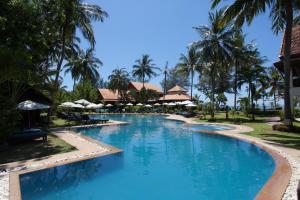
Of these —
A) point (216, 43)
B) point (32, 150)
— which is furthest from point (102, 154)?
point (216, 43)

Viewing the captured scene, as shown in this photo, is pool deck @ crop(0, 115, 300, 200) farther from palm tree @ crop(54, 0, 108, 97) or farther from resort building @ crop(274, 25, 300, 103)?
palm tree @ crop(54, 0, 108, 97)

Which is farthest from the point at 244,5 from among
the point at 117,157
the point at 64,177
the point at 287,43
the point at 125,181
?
the point at 64,177

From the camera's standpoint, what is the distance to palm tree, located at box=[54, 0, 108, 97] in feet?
70.6

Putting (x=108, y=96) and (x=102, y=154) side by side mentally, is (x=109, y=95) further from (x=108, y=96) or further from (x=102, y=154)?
(x=102, y=154)

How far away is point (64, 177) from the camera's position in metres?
8.25

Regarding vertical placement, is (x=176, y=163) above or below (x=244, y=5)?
below

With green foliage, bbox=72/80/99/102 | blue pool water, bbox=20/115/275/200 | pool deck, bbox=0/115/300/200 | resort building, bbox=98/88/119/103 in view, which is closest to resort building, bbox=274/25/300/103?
pool deck, bbox=0/115/300/200

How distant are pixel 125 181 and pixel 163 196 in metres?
1.70

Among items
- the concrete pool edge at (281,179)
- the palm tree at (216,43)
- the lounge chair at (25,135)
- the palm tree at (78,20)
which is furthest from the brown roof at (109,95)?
the concrete pool edge at (281,179)

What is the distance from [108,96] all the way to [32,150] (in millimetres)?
46414

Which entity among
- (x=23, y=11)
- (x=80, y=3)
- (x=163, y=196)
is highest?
(x=80, y=3)

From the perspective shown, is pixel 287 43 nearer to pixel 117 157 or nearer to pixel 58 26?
pixel 117 157

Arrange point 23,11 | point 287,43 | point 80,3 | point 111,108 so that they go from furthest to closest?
point 111,108 < point 80,3 < point 287,43 < point 23,11

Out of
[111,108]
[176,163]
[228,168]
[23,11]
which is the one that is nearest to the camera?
[228,168]
